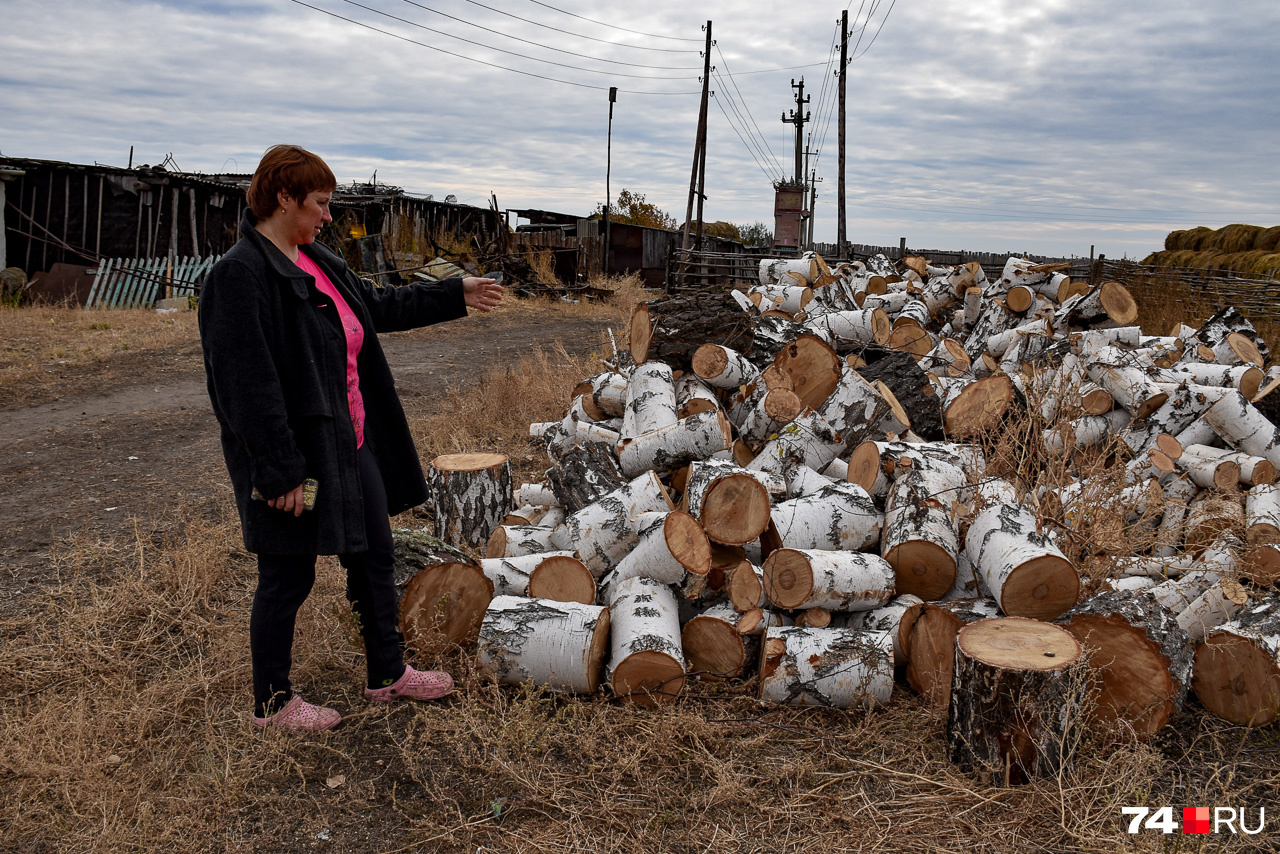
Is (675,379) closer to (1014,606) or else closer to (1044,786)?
(1014,606)

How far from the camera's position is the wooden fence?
47.3 ft

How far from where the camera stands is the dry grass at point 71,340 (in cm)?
879

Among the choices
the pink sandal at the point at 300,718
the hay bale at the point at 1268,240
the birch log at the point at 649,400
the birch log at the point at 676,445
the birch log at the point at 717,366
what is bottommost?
the pink sandal at the point at 300,718

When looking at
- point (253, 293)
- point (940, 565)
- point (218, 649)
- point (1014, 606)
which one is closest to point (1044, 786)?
point (1014, 606)

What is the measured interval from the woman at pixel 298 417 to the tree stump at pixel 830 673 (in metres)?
1.43

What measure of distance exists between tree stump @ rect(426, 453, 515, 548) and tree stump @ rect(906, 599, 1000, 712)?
231cm

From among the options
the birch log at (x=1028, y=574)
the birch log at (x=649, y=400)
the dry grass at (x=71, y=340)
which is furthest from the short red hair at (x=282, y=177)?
the dry grass at (x=71, y=340)

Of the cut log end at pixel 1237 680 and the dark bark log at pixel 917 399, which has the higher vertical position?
the dark bark log at pixel 917 399

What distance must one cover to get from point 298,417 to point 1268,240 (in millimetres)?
23945

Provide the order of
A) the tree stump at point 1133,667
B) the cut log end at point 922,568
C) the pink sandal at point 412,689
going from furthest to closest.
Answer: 1. the cut log end at point 922,568
2. the pink sandal at point 412,689
3. the tree stump at point 1133,667

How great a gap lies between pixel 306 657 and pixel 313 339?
1.48m

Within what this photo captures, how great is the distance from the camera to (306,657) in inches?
127

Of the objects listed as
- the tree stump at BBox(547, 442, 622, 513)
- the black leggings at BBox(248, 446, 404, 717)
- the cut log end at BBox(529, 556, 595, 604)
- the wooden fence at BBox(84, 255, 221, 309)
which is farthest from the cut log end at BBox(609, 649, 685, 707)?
the wooden fence at BBox(84, 255, 221, 309)

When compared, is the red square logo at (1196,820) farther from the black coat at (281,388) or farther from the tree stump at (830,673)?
the black coat at (281,388)
